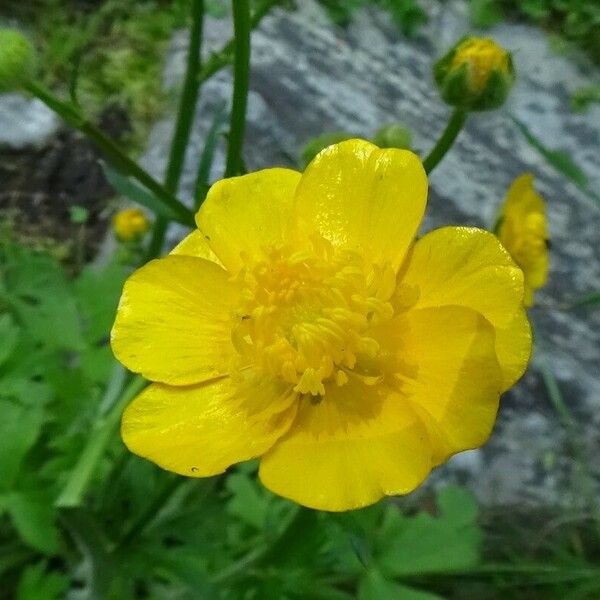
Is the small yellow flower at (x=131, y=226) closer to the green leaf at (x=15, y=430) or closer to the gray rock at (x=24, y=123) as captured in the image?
the green leaf at (x=15, y=430)

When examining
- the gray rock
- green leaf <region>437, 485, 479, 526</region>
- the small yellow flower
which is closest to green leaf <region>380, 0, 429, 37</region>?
the gray rock

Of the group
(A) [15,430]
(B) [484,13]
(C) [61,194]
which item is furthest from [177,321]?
(B) [484,13]

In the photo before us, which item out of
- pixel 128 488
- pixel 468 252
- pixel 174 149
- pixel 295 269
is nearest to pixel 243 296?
pixel 295 269

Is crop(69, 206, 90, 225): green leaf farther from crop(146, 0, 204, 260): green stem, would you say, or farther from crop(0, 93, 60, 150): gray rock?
crop(146, 0, 204, 260): green stem

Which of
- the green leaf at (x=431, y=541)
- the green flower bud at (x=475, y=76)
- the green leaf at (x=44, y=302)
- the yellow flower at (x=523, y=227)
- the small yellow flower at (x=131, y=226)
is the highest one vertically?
the green flower bud at (x=475, y=76)

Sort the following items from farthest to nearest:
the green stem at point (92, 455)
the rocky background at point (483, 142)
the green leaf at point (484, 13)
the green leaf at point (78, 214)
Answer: the green leaf at point (484, 13)
the green leaf at point (78, 214)
the rocky background at point (483, 142)
the green stem at point (92, 455)

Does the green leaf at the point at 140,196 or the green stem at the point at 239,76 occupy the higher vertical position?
the green stem at the point at 239,76

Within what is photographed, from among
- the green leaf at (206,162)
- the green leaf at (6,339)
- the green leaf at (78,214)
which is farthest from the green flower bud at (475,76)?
the green leaf at (78,214)

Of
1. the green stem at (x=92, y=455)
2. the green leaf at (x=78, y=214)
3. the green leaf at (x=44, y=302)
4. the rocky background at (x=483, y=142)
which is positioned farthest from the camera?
the green leaf at (x=78, y=214)
